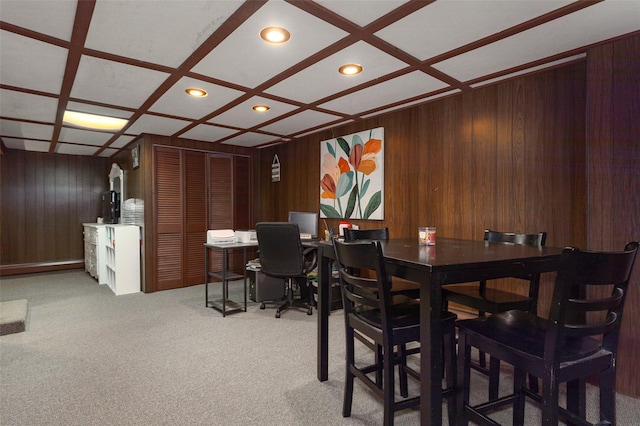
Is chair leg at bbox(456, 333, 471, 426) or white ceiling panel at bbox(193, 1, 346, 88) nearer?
chair leg at bbox(456, 333, 471, 426)

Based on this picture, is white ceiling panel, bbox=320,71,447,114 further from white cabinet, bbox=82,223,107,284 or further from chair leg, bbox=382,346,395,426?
white cabinet, bbox=82,223,107,284

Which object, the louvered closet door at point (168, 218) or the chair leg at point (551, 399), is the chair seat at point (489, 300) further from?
the louvered closet door at point (168, 218)

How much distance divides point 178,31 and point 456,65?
1966 mm

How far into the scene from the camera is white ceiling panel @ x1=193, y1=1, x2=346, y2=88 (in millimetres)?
1936

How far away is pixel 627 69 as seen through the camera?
7.14 feet

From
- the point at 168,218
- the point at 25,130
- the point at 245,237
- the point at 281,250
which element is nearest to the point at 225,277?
the point at 245,237

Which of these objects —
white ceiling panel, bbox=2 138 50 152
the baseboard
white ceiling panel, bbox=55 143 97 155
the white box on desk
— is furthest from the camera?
the baseboard

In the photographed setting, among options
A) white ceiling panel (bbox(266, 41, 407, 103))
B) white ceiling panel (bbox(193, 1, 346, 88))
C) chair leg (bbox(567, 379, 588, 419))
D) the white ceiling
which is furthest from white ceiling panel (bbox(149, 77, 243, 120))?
chair leg (bbox(567, 379, 588, 419))

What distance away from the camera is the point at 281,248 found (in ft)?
12.1

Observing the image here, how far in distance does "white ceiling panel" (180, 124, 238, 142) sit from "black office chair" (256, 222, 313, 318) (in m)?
1.68

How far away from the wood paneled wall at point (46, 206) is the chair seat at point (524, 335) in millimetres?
7674

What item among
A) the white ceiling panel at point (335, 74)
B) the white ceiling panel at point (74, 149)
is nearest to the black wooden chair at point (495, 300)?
the white ceiling panel at point (335, 74)

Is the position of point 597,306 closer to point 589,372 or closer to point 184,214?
point 589,372

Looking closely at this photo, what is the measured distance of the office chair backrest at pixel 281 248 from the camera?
3.61 m
